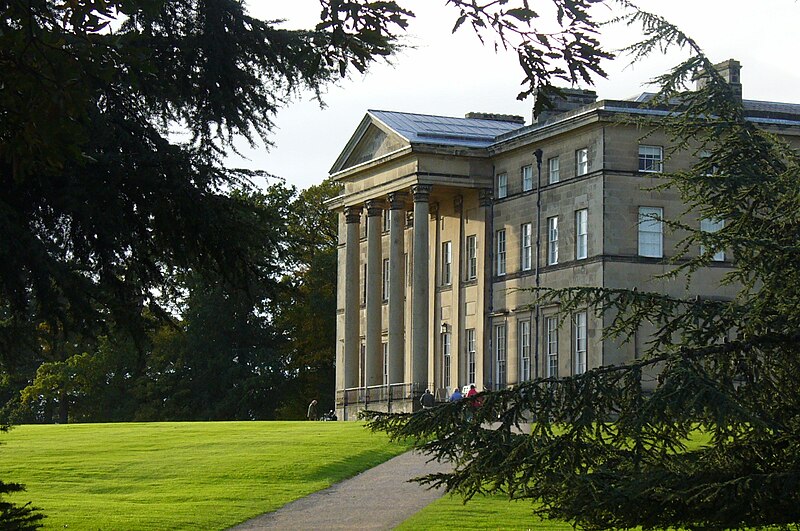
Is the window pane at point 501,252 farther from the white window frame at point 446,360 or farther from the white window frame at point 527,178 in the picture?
the white window frame at point 446,360

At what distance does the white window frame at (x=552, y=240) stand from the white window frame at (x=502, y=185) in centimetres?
390

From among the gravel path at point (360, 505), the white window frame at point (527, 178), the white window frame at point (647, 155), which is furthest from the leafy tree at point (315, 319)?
the gravel path at point (360, 505)

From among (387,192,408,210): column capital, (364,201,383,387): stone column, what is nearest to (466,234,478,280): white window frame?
(387,192,408,210): column capital

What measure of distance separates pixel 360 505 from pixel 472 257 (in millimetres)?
40010

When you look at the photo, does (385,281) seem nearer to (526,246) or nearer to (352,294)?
(352,294)

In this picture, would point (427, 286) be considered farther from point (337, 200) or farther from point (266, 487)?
point (266, 487)

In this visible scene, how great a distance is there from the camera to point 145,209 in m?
16.1

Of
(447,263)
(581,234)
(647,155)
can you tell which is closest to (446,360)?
(447,263)

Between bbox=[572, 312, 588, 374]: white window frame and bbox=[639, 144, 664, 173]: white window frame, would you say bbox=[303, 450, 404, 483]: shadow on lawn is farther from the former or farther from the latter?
bbox=[639, 144, 664, 173]: white window frame

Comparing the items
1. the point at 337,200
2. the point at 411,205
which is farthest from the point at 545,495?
the point at 337,200

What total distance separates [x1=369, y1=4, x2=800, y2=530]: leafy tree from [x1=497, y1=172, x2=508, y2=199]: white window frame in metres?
47.4

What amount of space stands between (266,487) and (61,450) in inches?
457

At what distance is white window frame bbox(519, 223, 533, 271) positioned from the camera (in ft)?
203

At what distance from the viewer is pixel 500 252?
2539 inches
